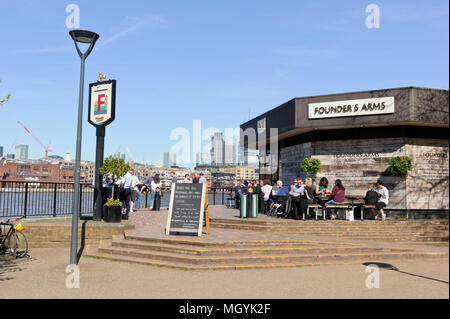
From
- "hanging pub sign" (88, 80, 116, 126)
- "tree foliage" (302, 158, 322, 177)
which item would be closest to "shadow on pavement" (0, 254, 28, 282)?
"hanging pub sign" (88, 80, 116, 126)

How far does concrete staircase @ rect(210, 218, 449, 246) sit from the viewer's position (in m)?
12.5

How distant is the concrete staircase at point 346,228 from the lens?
12.5 meters

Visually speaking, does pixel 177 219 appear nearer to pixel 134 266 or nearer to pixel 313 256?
pixel 134 266

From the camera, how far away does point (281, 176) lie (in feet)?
74.8

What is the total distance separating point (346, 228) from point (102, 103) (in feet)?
30.4

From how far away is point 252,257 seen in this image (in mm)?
8945

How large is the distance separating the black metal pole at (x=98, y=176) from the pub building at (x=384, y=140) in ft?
31.6

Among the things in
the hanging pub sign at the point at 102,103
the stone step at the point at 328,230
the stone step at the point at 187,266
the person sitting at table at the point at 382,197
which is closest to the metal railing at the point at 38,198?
the hanging pub sign at the point at 102,103

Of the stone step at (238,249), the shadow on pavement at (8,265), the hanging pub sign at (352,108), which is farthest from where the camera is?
the hanging pub sign at (352,108)

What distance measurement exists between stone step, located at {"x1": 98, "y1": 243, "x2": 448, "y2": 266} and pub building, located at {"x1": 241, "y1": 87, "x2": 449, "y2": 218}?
7695 mm

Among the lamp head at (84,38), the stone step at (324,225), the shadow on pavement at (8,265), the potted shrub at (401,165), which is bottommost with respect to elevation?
the shadow on pavement at (8,265)

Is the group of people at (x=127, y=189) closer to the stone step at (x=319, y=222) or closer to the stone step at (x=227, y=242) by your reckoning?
the stone step at (x=319, y=222)

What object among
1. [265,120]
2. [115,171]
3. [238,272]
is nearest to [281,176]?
[265,120]
